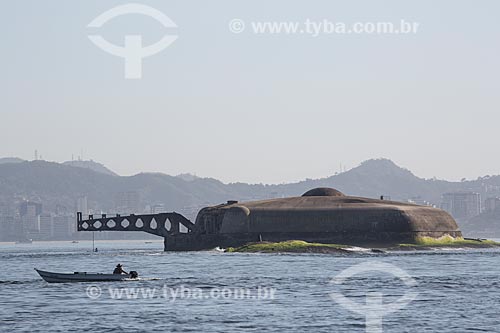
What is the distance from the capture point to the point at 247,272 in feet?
428

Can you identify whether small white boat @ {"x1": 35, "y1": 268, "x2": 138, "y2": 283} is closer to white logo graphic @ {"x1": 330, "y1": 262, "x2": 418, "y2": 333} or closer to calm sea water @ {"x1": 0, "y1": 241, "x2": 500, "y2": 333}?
calm sea water @ {"x1": 0, "y1": 241, "x2": 500, "y2": 333}

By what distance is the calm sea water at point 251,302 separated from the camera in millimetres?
76250

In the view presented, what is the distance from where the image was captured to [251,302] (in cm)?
9219

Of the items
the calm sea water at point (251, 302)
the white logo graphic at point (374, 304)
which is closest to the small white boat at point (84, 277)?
the calm sea water at point (251, 302)

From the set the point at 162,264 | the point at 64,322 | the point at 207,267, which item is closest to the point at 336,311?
the point at 64,322

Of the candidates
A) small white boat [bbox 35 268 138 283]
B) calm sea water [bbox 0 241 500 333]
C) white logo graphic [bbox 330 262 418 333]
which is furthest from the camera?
small white boat [bbox 35 268 138 283]

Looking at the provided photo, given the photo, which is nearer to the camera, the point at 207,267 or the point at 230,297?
the point at 230,297

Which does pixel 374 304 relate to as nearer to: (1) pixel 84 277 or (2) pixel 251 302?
(2) pixel 251 302

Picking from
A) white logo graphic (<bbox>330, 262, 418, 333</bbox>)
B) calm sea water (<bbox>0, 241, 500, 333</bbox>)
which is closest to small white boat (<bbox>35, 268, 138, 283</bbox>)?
calm sea water (<bbox>0, 241, 500, 333</bbox>)

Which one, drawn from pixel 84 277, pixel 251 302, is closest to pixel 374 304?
pixel 251 302

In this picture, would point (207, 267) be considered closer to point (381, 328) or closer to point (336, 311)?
point (336, 311)

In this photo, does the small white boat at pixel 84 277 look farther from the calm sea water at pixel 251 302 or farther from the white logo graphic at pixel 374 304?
the white logo graphic at pixel 374 304

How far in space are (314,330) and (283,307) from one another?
46.8 feet

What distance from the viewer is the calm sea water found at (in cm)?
7625
